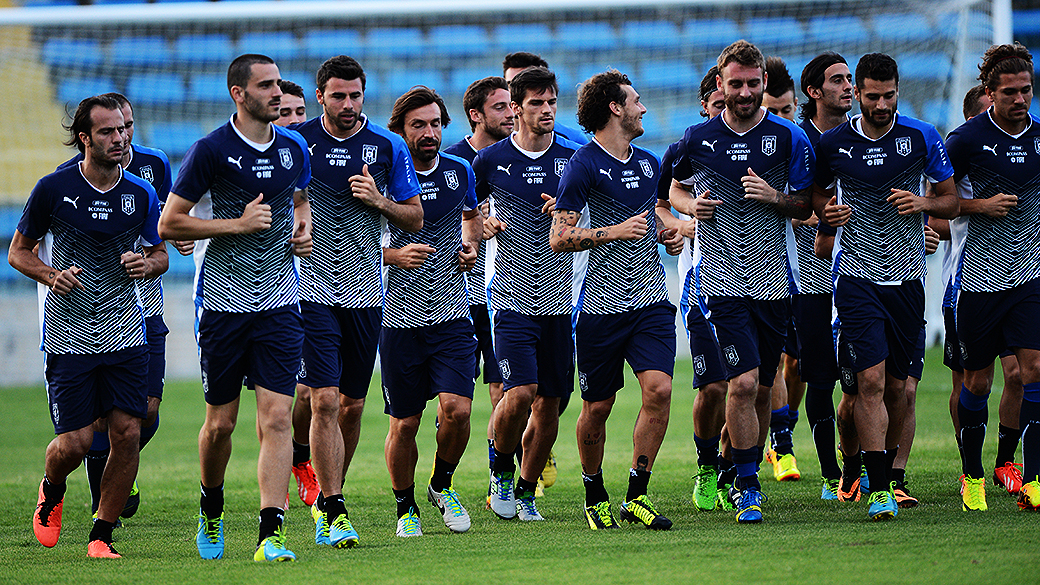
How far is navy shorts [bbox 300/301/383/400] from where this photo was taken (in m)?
6.29

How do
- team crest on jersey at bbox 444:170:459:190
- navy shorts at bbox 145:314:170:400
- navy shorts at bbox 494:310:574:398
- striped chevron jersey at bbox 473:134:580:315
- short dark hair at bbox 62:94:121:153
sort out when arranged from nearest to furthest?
short dark hair at bbox 62:94:121:153
team crest on jersey at bbox 444:170:459:190
navy shorts at bbox 494:310:574:398
striped chevron jersey at bbox 473:134:580:315
navy shorts at bbox 145:314:170:400

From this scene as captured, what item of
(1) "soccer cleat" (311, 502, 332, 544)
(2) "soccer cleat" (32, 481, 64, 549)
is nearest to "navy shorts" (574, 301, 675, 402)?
(1) "soccer cleat" (311, 502, 332, 544)

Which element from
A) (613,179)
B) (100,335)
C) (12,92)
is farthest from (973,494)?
(12,92)

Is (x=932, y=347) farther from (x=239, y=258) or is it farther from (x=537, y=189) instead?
(x=239, y=258)

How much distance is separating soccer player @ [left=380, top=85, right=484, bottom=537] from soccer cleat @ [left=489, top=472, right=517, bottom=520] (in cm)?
42

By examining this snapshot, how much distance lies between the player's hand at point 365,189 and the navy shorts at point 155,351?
2.06 metres

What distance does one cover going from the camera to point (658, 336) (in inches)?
259

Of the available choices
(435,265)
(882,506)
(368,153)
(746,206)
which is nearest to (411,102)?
(368,153)

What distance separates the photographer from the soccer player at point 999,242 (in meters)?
6.92

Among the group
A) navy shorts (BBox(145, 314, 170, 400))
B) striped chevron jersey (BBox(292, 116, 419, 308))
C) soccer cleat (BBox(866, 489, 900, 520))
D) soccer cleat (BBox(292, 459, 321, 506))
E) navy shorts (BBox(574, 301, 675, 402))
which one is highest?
striped chevron jersey (BBox(292, 116, 419, 308))

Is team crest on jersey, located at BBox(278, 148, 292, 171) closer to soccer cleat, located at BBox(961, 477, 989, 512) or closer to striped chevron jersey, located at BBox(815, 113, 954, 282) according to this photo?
striped chevron jersey, located at BBox(815, 113, 954, 282)

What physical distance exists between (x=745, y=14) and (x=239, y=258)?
766 inches

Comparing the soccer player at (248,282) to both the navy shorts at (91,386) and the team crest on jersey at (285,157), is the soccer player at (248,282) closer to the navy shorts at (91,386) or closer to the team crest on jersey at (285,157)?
the team crest on jersey at (285,157)

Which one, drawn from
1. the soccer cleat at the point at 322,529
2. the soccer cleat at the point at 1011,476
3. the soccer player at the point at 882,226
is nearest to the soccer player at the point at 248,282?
the soccer cleat at the point at 322,529
